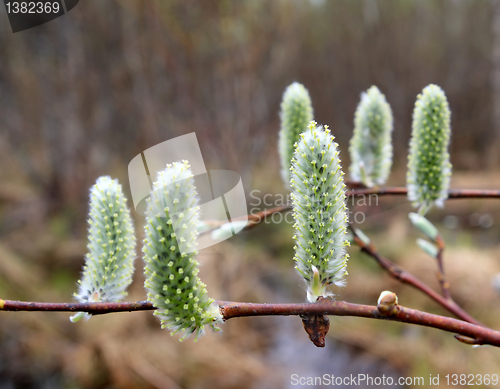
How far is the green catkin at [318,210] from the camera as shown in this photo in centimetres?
52

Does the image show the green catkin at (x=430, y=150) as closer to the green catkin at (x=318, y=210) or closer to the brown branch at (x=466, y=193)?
the brown branch at (x=466, y=193)

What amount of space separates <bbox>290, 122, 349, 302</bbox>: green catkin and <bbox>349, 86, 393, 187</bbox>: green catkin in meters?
0.63

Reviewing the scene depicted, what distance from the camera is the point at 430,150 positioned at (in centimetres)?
104

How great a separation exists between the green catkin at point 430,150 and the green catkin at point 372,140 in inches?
4.7

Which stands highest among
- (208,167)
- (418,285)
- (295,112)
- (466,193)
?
(295,112)

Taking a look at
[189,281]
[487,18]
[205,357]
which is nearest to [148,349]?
[205,357]

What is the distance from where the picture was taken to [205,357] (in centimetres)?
331

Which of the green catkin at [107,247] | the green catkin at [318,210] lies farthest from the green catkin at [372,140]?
the green catkin at [107,247]

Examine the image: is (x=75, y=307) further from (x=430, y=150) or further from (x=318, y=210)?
(x=430, y=150)

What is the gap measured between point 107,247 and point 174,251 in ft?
0.77

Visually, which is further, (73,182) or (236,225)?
(73,182)

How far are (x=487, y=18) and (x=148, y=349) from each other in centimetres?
751

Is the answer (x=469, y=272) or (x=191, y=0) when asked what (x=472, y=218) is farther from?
(x=191, y=0)

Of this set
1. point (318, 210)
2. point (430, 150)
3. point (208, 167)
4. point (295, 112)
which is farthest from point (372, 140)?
point (208, 167)
